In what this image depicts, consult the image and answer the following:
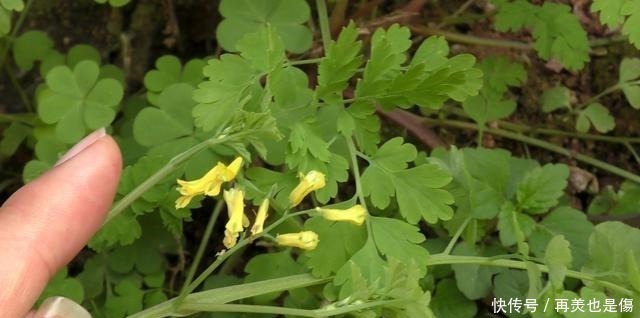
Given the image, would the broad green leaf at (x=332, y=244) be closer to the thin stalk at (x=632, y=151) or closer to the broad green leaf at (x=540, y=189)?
the broad green leaf at (x=540, y=189)

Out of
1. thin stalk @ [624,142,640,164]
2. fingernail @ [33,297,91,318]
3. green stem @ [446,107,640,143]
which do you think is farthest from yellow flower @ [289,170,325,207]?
thin stalk @ [624,142,640,164]

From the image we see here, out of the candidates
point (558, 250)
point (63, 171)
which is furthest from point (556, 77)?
point (63, 171)

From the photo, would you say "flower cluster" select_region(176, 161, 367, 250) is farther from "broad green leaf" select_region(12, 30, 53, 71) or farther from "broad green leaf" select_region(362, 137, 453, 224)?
"broad green leaf" select_region(12, 30, 53, 71)

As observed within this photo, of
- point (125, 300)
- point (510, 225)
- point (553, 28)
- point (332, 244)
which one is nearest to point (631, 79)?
point (553, 28)

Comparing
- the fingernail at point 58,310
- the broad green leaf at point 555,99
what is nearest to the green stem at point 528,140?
the broad green leaf at point 555,99

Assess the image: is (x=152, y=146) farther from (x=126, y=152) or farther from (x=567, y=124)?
(x=567, y=124)
